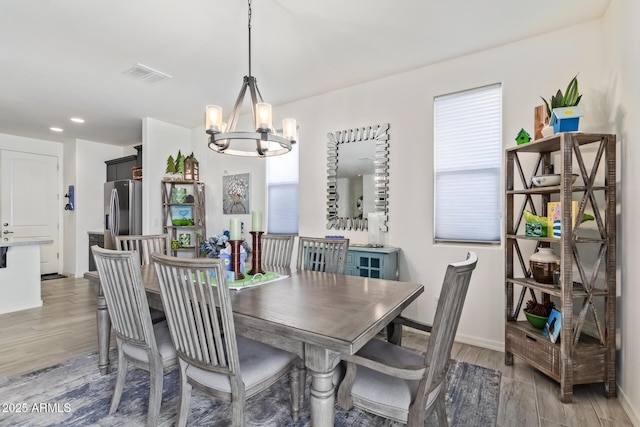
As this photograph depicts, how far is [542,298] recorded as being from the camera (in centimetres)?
249

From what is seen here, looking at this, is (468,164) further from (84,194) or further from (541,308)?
(84,194)

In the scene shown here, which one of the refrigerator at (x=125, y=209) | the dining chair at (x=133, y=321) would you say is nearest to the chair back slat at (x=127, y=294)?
the dining chair at (x=133, y=321)

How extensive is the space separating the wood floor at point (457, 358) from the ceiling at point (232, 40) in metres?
2.67

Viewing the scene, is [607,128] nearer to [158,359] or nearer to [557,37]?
[557,37]

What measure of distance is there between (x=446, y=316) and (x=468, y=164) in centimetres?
211

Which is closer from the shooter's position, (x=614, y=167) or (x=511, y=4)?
(x=614, y=167)

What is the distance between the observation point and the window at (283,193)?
163 inches

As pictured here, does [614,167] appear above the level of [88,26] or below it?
below

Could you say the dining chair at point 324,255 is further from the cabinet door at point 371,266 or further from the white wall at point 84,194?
the white wall at point 84,194

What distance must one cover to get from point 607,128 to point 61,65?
4.77m

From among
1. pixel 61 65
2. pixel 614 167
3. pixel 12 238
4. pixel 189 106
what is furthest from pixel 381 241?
pixel 12 238

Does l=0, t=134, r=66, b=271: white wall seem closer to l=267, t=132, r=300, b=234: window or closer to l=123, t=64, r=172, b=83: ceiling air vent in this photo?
l=123, t=64, r=172, b=83: ceiling air vent

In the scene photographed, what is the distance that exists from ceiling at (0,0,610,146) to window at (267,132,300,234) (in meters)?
0.84

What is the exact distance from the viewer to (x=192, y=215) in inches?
197
